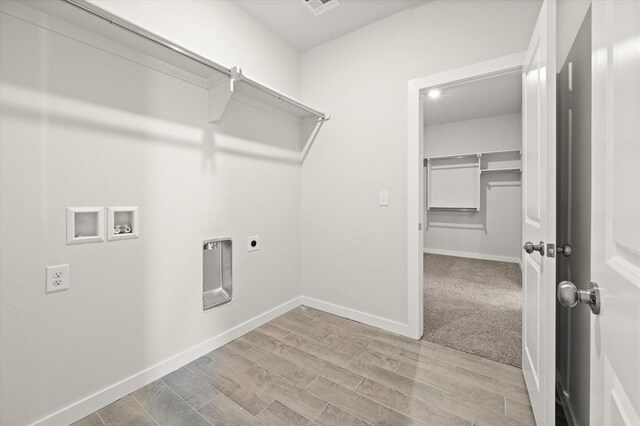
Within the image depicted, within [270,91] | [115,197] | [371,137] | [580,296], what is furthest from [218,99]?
[580,296]

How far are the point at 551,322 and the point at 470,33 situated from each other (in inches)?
76.4

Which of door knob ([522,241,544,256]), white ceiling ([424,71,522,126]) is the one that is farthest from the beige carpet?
→ white ceiling ([424,71,522,126])

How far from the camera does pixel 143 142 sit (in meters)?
1.68

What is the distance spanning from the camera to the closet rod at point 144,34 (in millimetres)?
1191

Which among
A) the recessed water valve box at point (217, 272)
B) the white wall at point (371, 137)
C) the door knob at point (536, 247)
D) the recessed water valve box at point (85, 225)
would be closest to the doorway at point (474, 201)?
the white wall at point (371, 137)

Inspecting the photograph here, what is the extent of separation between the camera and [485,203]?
5.25 metres

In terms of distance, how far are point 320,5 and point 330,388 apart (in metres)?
2.75

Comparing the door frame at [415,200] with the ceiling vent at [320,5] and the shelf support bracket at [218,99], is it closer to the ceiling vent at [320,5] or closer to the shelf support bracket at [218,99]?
the ceiling vent at [320,5]

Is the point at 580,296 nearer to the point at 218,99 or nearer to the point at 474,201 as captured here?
the point at 218,99

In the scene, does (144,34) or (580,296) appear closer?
(580,296)

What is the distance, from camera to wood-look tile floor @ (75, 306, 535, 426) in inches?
56.7

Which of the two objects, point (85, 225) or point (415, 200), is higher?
point (415, 200)

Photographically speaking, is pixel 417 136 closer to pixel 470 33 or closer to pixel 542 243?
pixel 470 33

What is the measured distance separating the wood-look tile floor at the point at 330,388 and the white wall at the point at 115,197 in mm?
237
